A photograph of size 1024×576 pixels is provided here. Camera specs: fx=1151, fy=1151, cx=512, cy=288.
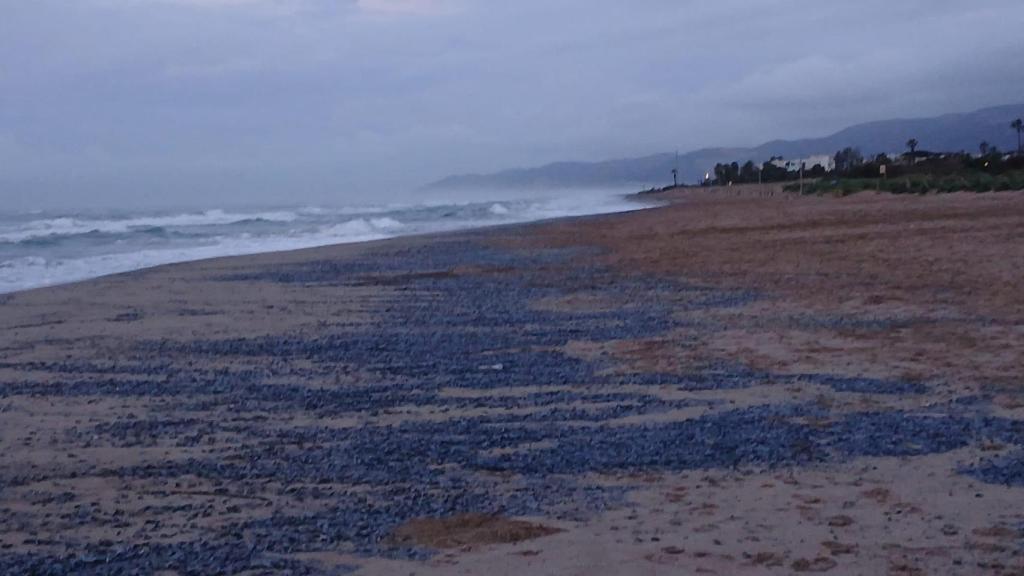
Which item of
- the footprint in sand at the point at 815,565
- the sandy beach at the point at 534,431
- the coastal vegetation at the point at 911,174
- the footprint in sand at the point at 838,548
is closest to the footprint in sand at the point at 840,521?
the sandy beach at the point at 534,431

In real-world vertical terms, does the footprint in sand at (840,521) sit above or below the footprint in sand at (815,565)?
Answer: below

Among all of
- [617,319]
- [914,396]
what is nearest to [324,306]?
[617,319]

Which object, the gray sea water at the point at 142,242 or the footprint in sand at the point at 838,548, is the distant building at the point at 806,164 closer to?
the gray sea water at the point at 142,242

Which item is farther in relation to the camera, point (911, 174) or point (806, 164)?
point (806, 164)

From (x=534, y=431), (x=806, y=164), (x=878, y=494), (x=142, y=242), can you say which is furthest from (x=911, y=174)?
(x=806, y=164)

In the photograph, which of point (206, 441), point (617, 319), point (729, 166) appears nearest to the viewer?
point (206, 441)

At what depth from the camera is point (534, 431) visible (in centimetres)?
698

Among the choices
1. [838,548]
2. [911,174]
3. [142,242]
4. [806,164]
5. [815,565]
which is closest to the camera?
[815,565]

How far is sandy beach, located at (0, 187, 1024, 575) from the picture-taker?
4.79 m

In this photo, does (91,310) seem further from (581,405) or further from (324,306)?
(581,405)

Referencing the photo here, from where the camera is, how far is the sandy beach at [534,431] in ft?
15.7

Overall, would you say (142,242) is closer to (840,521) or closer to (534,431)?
(534,431)

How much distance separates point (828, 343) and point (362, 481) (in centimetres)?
512

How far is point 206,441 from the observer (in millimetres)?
6977
